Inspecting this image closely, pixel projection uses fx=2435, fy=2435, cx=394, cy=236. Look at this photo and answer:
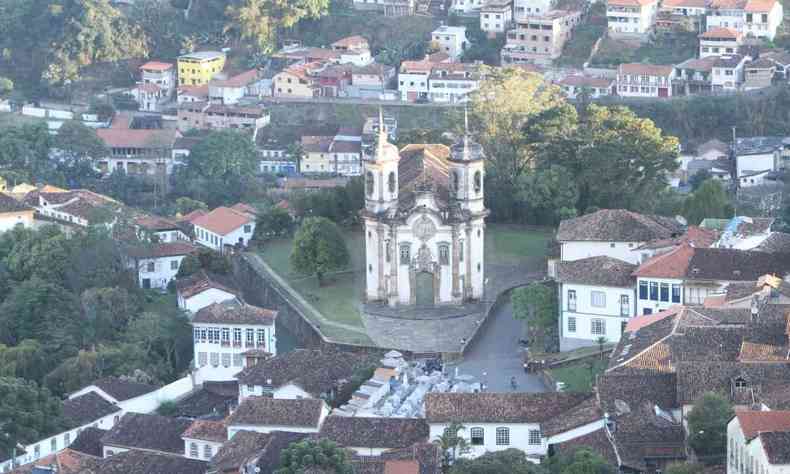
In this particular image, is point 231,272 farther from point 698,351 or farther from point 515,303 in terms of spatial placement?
point 698,351

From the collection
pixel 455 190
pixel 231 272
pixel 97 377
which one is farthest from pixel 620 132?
pixel 97 377

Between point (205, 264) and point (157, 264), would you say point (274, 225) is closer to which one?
point (157, 264)

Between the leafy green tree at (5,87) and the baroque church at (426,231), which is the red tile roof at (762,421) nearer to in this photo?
the baroque church at (426,231)

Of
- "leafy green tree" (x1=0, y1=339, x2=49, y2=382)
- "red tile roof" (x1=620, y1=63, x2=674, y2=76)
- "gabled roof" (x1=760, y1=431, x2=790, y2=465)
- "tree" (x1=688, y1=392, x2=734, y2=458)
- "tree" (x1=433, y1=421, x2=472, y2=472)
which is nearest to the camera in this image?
"gabled roof" (x1=760, y1=431, x2=790, y2=465)

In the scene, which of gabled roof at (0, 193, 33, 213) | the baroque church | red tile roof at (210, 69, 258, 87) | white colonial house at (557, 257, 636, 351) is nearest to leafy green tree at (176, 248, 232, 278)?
the baroque church

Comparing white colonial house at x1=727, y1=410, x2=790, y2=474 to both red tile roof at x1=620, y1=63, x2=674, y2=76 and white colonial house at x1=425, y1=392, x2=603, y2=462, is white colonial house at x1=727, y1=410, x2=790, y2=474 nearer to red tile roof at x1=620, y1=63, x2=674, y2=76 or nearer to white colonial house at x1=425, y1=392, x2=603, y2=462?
white colonial house at x1=425, y1=392, x2=603, y2=462

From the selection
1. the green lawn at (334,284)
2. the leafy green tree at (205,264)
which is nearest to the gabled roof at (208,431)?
the green lawn at (334,284)
